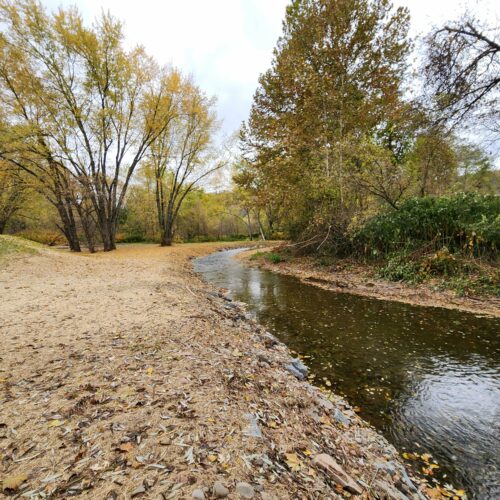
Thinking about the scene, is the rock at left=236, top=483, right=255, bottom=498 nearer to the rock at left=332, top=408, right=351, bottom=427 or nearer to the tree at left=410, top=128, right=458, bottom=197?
the rock at left=332, top=408, right=351, bottom=427

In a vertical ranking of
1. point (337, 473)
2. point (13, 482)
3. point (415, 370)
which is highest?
point (13, 482)

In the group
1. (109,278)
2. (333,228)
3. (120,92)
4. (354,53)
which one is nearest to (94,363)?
(109,278)

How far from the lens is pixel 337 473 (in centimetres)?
177

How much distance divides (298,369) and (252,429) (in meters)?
1.86

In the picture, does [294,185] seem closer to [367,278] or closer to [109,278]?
[367,278]

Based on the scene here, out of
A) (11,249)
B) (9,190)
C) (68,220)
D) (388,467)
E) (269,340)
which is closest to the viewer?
(388,467)

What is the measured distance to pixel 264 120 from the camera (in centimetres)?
1531

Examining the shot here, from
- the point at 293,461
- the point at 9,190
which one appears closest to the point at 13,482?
the point at 293,461

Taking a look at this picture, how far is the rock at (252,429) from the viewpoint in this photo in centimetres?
199

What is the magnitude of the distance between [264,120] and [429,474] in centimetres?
1621

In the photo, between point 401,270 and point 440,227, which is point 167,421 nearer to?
point 401,270

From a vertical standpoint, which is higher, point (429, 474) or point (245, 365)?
point (245, 365)

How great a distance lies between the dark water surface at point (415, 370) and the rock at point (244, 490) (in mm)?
1788

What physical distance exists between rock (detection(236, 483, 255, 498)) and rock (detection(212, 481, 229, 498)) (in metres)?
0.07
